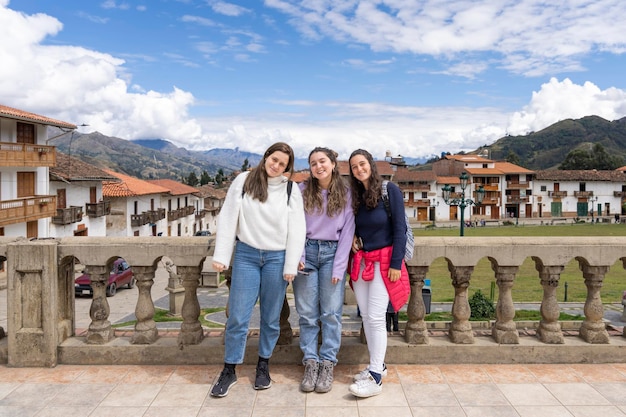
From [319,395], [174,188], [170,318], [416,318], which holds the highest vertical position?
[174,188]

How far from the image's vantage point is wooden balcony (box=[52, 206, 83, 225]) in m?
34.8

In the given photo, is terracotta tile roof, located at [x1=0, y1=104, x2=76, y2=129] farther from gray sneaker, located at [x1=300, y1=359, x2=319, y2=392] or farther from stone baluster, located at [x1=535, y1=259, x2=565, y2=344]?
stone baluster, located at [x1=535, y1=259, x2=565, y2=344]

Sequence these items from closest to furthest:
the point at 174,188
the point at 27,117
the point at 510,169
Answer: the point at 27,117 → the point at 174,188 → the point at 510,169

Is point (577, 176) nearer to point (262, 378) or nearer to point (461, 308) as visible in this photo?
point (461, 308)

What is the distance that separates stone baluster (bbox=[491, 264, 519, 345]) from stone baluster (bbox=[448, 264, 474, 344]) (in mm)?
269

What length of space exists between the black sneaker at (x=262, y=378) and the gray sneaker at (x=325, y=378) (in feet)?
1.43

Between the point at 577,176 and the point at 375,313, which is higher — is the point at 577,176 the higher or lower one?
the higher one

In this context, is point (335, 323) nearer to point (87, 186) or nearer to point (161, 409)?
point (161, 409)

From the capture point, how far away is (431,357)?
4547mm

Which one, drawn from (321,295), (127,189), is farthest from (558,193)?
(321,295)

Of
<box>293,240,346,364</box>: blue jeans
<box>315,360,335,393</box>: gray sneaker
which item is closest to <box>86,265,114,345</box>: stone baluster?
<box>293,240,346,364</box>: blue jeans

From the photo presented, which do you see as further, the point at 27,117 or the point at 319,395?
the point at 27,117

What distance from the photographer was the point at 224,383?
12.9ft

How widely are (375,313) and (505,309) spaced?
144cm
